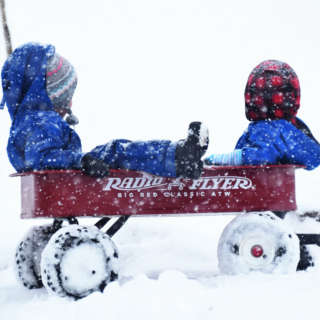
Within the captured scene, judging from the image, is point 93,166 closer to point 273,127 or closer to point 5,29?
point 273,127

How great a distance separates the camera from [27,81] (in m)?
3.59

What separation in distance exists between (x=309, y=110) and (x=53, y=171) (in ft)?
32.8

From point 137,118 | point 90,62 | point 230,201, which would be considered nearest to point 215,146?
point 137,118

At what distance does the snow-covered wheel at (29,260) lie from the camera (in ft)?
12.3

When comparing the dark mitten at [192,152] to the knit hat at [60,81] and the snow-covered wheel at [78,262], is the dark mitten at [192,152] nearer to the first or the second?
the snow-covered wheel at [78,262]

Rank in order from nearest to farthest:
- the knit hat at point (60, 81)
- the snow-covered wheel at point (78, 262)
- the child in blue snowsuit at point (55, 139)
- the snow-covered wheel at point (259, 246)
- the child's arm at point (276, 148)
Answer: the snow-covered wheel at point (78, 262)
the child in blue snowsuit at point (55, 139)
the snow-covered wheel at point (259, 246)
the child's arm at point (276, 148)
the knit hat at point (60, 81)

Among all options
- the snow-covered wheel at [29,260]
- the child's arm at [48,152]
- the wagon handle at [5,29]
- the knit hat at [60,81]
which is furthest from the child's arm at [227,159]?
the wagon handle at [5,29]

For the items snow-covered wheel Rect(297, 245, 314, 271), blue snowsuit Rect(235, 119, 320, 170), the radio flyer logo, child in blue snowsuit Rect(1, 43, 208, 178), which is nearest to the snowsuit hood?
child in blue snowsuit Rect(1, 43, 208, 178)

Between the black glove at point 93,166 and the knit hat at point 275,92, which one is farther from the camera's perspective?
the knit hat at point 275,92

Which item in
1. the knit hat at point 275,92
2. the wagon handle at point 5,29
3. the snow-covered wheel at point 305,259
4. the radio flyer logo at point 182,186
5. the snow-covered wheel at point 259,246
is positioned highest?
the wagon handle at point 5,29

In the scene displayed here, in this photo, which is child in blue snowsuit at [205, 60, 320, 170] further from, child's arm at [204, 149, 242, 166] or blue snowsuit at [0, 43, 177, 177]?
blue snowsuit at [0, 43, 177, 177]

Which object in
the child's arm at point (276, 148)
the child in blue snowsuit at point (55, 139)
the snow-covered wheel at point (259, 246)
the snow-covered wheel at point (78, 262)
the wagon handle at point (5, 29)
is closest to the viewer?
the snow-covered wheel at point (78, 262)

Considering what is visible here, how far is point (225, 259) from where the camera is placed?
335 centimetres

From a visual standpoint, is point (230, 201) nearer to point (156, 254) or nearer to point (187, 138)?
point (187, 138)
